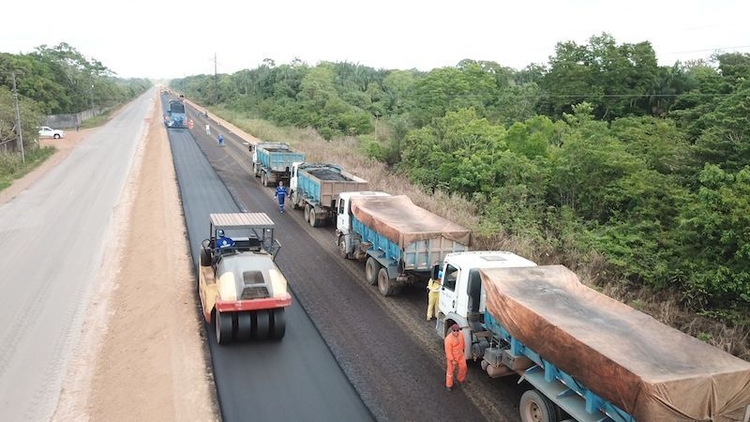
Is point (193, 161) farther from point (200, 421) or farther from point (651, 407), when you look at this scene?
point (651, 407)

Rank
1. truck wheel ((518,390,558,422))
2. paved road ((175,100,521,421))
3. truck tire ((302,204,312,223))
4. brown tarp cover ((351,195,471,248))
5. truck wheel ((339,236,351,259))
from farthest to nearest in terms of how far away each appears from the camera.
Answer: truck tire ((302,204,312,223)), truck wheel ((339,236,351,259)), brown tarp cover ((351,195,471,248)), paved road ((175,100,521,421)), truck wheel ((518,390,558,422))

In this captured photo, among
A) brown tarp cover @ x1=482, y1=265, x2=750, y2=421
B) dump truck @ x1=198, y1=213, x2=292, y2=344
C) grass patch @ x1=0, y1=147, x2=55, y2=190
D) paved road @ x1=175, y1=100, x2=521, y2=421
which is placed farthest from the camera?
grass patch @ x1=0, y1=147, x2=55, y2=190

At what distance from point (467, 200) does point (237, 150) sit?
90.2 ft

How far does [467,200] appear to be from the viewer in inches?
930

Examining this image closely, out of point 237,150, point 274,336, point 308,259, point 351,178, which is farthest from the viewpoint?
point 237,150

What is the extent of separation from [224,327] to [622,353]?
7984mm

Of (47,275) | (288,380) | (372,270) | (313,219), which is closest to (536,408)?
(288,380)

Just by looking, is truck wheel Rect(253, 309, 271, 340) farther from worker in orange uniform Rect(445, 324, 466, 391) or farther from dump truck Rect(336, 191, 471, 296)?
worker in orange uniform Rect(445, 324, 466, 391)

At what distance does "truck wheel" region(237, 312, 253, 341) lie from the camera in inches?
452

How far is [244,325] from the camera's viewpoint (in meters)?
11.5

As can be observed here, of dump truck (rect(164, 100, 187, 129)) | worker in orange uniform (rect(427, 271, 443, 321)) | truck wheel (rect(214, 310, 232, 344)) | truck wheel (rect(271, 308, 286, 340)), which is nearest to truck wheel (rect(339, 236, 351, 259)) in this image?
worker in orange uniform (rect(427, 271, 443, 321))

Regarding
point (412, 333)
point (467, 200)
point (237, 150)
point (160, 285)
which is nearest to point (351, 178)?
point (467, 200)

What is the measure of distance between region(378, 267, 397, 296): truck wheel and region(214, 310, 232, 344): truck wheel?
469 cm

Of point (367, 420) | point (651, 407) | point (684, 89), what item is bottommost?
point (367, 420)
